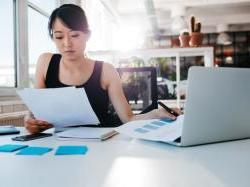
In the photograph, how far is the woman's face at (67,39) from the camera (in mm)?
1477

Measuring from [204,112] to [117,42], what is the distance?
774cm

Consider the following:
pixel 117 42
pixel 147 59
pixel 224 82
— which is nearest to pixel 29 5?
pixel 147 59

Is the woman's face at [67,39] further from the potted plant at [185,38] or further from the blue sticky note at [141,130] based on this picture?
the potted plant at [185,38]

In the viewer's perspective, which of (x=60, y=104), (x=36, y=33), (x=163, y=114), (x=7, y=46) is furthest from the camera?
(x=36, y=33)

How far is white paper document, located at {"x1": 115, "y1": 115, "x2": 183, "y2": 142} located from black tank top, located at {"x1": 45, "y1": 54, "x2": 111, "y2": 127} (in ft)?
2.01

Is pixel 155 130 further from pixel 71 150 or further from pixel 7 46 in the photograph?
pixel 7 46

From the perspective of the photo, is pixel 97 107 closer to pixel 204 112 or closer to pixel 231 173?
pixel 204 112

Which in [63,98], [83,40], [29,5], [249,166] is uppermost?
[29,5]

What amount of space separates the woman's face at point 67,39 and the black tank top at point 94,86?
0.14 meters

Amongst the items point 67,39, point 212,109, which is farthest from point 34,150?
point 67,39

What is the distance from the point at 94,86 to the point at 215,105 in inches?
36.8

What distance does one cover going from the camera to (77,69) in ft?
5.42

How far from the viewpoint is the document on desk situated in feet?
3.20

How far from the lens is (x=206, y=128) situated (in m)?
0.78
